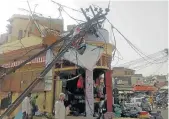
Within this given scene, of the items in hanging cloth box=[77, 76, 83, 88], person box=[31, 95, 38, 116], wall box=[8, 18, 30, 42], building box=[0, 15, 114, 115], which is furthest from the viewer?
wall box=[8, 18, 30, 42]

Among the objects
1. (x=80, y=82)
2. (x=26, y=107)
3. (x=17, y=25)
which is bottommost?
(x=26, y=107)

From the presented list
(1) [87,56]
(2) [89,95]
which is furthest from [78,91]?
(1) [87,56]

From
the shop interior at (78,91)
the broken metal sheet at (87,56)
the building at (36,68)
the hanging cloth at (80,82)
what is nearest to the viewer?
the broken metal sheet at (87,56)

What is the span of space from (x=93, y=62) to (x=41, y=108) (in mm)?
4483

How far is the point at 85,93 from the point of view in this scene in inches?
538

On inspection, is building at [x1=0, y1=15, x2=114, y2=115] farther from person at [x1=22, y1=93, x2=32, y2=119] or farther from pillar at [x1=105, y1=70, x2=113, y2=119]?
person at [x1=22, y1=93, x2=32, y2=119]

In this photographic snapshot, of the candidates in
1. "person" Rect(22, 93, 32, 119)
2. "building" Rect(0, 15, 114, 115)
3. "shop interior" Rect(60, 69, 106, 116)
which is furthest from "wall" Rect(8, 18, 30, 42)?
"person" Rect(22, 93, 32, 119)

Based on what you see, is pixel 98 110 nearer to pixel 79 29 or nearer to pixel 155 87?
pixel 79 29

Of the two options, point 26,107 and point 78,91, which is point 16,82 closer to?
point 26,107

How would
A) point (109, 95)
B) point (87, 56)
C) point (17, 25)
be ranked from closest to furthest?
1. point (87, 56)
2. point (109, 95)
3. point (17, 25)

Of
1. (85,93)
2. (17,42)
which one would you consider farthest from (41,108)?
(17,42)

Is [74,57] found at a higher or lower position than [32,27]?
lower

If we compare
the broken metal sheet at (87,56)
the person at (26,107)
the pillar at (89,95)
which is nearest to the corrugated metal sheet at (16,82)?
the person at (26,107)

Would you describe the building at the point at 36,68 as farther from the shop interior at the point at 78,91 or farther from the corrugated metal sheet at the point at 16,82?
the shop interior at the point at 78,91
